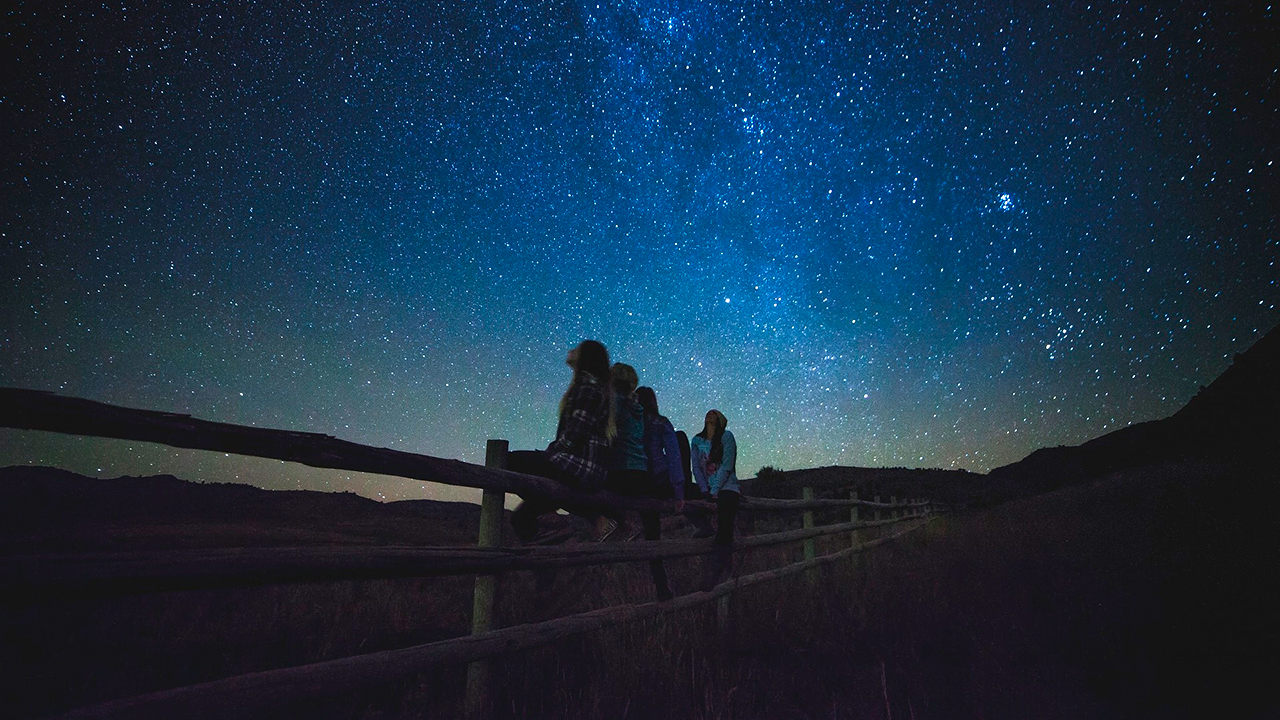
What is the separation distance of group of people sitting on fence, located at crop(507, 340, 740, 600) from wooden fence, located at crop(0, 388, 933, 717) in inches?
10.2

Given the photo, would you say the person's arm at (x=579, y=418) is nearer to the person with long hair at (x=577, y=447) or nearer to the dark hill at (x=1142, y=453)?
the person with long hair at (x=577, y=447)

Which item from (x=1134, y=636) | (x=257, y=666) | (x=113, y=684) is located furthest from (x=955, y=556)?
(x=113, y=684)

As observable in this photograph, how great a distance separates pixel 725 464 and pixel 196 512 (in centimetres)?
2681

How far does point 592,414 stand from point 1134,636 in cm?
413

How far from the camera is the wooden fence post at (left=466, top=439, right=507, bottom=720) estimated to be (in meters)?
2.31

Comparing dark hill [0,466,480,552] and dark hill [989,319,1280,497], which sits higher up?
dark hill [989,319,1280,497]

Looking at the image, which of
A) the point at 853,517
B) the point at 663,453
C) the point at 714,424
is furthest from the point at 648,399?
the point at 853,517

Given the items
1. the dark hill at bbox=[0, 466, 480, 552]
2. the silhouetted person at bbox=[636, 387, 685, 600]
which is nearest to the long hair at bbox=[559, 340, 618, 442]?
the silhouetted person at bbox=[636, 387, 685, 600]

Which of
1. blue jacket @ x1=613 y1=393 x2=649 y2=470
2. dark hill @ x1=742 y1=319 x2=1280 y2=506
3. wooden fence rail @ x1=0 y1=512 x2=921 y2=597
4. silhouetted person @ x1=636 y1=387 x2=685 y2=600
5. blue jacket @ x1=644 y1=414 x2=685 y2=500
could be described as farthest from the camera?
dark hill @ x1=742 y1=319 x2=1280 y2=506

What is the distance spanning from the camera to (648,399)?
4.24 metres

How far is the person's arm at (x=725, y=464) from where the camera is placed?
4875mm

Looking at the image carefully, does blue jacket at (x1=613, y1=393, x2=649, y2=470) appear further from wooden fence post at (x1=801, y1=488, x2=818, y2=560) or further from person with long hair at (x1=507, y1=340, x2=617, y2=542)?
wooden fence post at (x1=801, y1=488, x2=818, y2=560)

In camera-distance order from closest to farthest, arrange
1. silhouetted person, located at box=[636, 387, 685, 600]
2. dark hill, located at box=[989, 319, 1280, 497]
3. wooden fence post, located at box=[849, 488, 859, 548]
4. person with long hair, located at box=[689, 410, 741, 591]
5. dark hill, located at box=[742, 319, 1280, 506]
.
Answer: silhouetted person, located at box=[636, 387, 685, 600] < person with long hair, located at box=[689, 410, 741, 591] < wooden fence post, located at box=[849, 488, 859, 548] < dark hill, located at box=[989, 319, 1280, 497] < dark hill, located at box=[742, 319, 1280, 506]

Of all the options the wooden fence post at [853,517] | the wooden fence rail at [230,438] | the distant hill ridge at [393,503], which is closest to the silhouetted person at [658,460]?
the wooden fence rail at [230,438]
